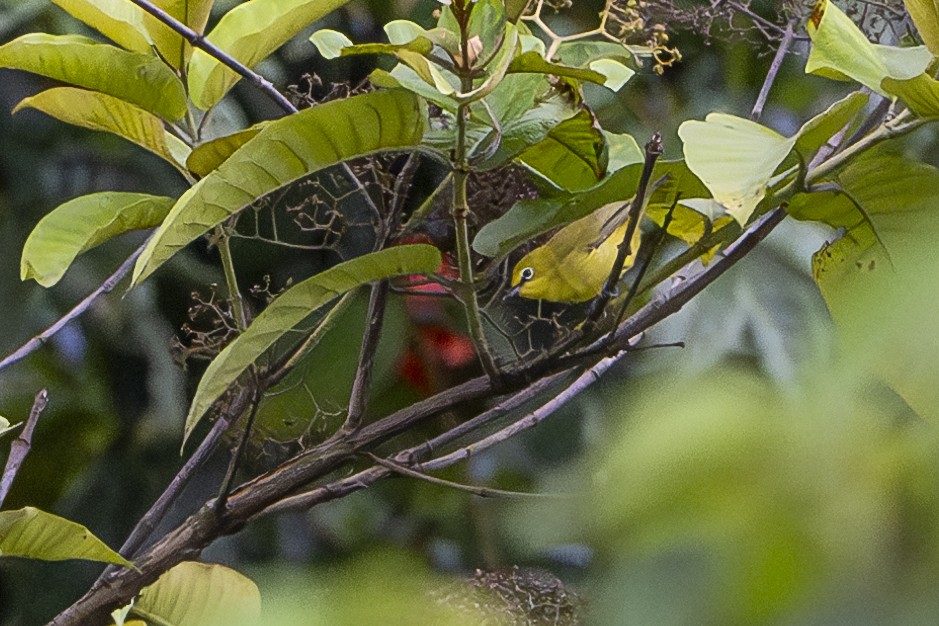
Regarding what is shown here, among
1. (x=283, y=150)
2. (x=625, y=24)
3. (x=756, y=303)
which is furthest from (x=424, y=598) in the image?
(x=756, y=303)

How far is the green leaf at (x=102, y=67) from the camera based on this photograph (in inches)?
15.8

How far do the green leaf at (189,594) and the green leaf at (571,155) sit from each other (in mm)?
212

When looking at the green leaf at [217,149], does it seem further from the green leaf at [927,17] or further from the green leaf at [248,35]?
the green leaf at [927,17]

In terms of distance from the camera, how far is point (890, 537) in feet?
0.42

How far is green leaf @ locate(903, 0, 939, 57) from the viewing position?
1.10ft

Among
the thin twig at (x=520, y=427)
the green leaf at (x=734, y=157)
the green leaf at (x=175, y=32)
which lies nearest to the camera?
the green leaf at (x=734, y=157)

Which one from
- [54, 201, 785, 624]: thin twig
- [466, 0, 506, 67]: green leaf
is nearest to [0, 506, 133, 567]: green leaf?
[54, 201, 785, 624]: thin twig

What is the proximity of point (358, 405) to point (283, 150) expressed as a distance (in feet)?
0.46

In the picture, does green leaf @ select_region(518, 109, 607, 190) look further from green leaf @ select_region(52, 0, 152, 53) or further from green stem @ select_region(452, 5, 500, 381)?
green leaf @ select_region(52, 0, 152, 53)

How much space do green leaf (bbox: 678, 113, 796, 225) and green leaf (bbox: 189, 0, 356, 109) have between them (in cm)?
16

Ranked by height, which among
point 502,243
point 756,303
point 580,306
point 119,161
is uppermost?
point 502,243

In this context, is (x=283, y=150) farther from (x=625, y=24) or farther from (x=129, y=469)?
(x=129, y=469)

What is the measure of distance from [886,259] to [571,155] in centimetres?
16

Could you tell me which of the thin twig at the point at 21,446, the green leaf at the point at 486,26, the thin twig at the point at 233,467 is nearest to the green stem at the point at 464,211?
the green leaf at the point at 486,26
